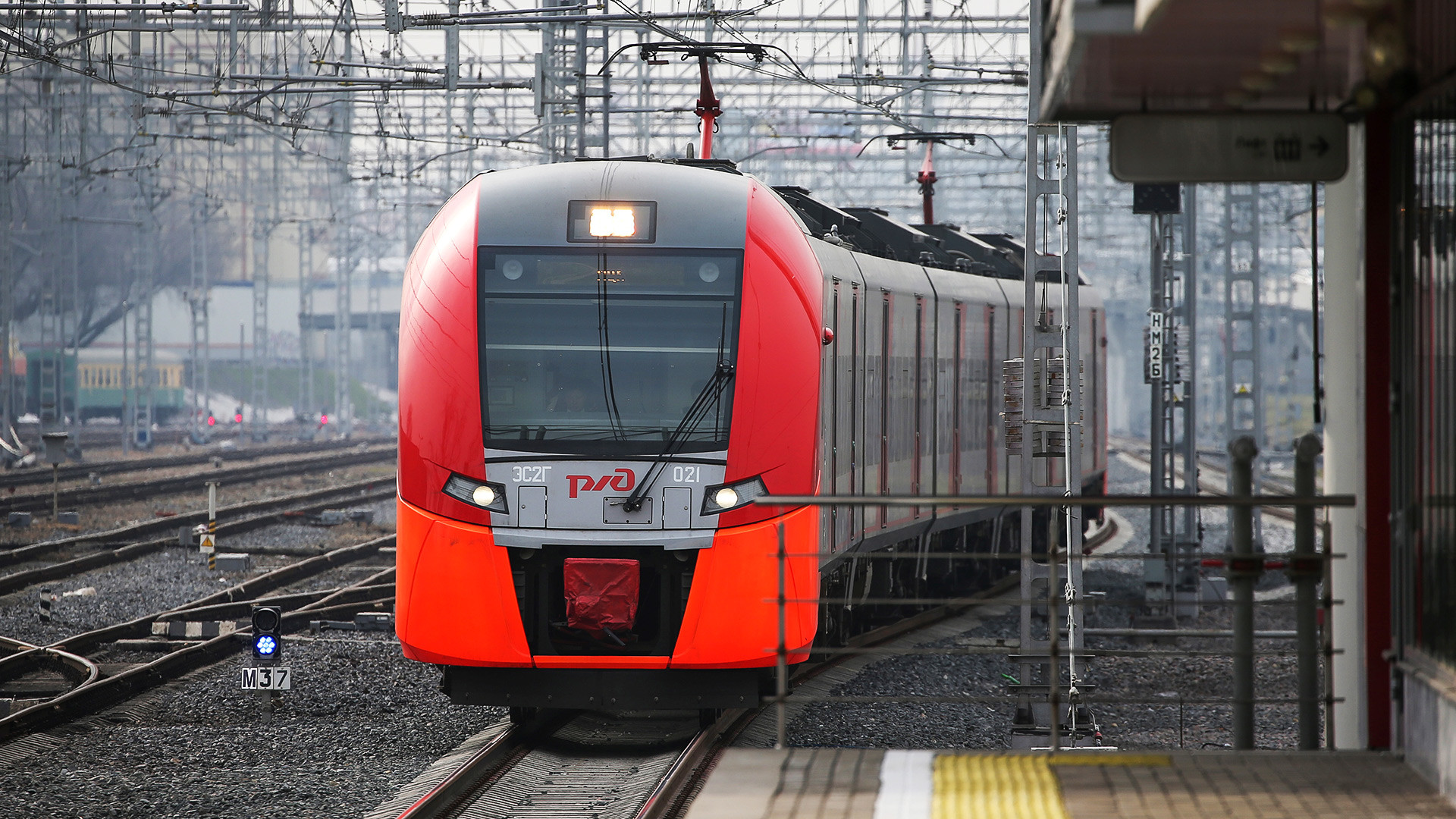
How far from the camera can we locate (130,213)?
201ft

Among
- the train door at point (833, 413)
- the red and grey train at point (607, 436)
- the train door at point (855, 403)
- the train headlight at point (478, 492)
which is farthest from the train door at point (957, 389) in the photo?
the train headlight at point (478, 492)

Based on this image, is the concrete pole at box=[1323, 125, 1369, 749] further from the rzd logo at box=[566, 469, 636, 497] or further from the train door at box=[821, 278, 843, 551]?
the train door at box=[821, 278, 843, 551]

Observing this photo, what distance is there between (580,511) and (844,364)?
8.62ft

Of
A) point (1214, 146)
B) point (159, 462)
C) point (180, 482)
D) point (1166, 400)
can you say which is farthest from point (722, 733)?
point (159, 462)

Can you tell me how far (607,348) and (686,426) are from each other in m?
0.61

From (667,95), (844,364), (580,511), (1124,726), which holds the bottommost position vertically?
(1124,726)

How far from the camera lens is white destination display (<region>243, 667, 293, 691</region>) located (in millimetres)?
10250

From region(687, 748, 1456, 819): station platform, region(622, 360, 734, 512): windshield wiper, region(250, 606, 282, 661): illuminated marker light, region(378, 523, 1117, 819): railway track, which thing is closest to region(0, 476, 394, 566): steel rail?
region(250, 606, 282, 661): illuminated marker light

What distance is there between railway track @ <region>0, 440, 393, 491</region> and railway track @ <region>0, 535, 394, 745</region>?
475 inches

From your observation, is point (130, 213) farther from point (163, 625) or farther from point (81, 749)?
point (81, 749)

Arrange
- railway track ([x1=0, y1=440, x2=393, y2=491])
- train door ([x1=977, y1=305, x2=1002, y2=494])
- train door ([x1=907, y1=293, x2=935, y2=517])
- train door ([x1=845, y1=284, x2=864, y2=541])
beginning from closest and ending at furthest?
train door ([x1=845, y1=284, x2=864, y2=541]) < train door ([x1=907, y1=293, x2=935, y2=517]) < train door ([x1=977, y1=305, x2=1002, y2=494]) < railway track ([x1=0, y1=440, x2=393, y2=491])

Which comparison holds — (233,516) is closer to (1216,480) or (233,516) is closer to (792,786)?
(792,786)

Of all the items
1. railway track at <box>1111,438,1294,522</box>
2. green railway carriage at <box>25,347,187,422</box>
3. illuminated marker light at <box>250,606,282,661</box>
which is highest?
green railway carriage at <box>25,347,187,422</box>

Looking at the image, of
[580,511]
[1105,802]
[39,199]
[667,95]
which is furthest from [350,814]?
[39,199]
